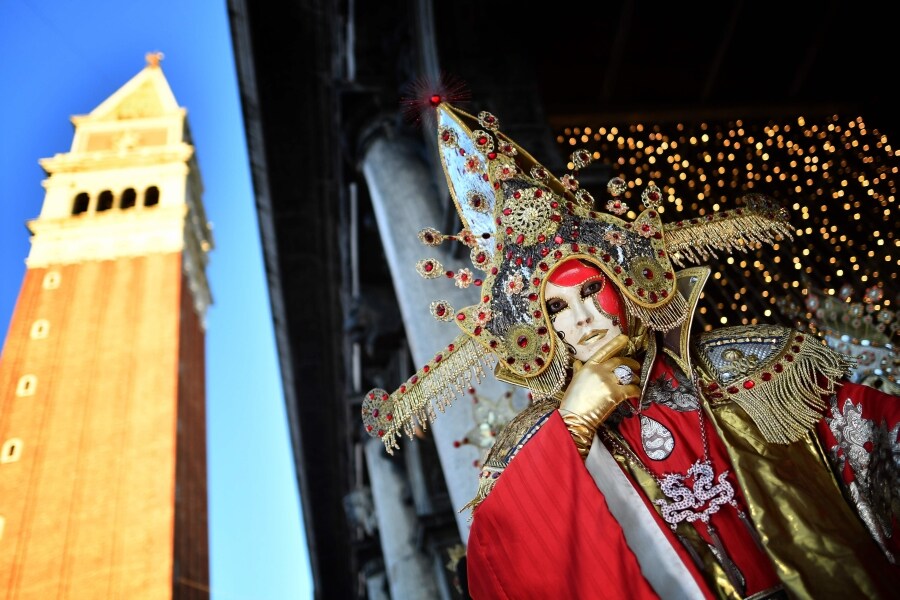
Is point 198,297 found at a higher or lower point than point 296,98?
higher

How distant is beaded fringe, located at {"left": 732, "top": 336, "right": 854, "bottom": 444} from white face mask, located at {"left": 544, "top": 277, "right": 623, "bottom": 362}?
0.63 m

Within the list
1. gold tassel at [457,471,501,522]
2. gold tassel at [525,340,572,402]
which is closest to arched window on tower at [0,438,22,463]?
gold tassel at [457,471,501,522]

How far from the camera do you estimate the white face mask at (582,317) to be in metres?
3.12

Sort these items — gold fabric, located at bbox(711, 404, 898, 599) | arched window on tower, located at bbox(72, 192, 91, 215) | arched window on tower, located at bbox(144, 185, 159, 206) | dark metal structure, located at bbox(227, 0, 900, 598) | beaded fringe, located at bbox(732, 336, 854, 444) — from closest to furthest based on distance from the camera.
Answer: gold fabric, located at bbox(711, 404, 898, 599)
beaded fringe, located at bbox(732, 336, 854, 444)
dark metal structure, located at bbox(227, 0, 900, 598)
arched window on tower, located at bbox(72, 192, 91, 215)
arched window on tower, located at bbox(144, 185, 159, 206)

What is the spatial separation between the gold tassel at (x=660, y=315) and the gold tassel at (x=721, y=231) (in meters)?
0.39

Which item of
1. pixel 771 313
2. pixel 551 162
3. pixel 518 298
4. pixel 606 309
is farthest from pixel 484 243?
pixel 771 313

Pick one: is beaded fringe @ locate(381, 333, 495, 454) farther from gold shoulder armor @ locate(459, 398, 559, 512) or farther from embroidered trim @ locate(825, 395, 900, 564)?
embroidered trim @ locate(825, 395, 900, 564)

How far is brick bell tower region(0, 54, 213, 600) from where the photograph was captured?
11.6m

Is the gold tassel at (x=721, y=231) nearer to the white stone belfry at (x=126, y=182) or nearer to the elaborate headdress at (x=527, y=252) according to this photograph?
the elaborate headdress at (x=527, y=252)

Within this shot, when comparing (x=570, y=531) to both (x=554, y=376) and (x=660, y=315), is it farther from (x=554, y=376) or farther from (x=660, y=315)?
(x=660, y=315)

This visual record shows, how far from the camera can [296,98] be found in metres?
10.8

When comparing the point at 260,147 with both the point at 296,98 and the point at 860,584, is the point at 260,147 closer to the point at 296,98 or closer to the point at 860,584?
the point at 296,98

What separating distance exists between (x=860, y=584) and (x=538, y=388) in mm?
1421

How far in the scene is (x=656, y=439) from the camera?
9.98ft
